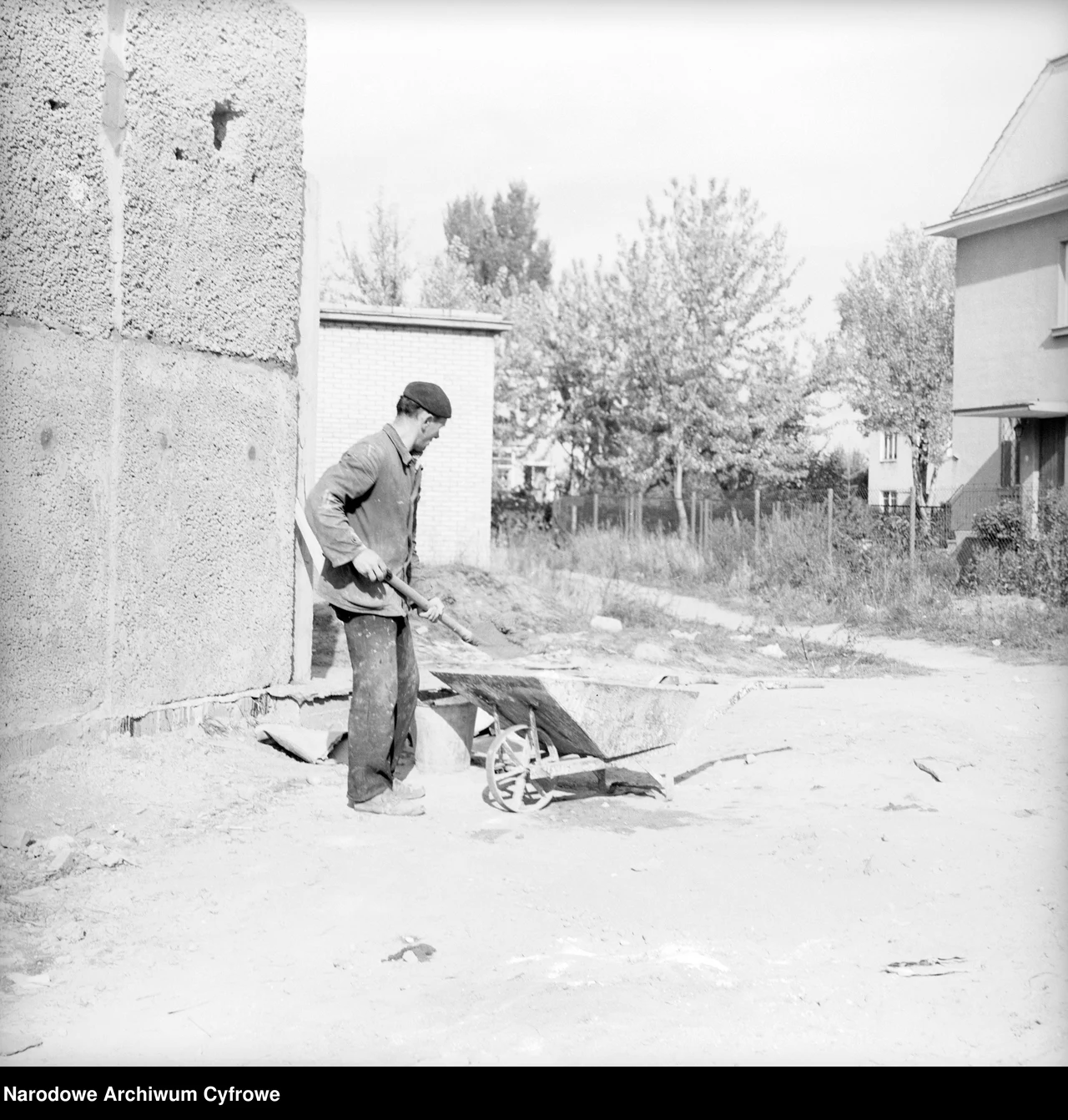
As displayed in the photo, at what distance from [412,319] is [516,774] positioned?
503 inches

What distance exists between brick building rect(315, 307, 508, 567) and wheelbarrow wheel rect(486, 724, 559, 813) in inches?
465

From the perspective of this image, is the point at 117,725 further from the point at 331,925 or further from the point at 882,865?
the point at 882,865

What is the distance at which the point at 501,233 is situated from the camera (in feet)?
182

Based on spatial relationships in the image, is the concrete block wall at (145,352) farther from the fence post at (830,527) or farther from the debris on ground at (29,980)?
the fence post at (830,527)

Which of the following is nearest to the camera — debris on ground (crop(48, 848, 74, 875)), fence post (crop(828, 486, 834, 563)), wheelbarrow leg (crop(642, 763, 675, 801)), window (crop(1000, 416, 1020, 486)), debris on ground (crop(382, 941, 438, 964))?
debris on ground (crop(382, 941, 438, 964))

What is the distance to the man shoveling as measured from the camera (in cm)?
570

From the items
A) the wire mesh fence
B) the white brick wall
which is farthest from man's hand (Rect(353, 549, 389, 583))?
the wire mesh fence

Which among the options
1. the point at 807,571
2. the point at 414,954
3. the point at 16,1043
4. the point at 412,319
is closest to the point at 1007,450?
the point at 807,571

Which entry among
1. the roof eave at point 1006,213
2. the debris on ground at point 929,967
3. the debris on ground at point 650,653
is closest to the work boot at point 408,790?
the debris on ground at point 929,967

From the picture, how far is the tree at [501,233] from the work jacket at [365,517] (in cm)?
4911

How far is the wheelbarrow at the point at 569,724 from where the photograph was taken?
5.81m

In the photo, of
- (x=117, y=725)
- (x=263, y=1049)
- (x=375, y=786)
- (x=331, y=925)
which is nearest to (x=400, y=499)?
(x=375, y=786)

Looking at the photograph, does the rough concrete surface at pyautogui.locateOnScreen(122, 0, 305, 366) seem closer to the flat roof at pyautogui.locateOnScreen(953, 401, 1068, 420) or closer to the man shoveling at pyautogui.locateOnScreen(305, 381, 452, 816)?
the man shoveling at pyautogui.locateOnScreen(305, 381, 452, 816)

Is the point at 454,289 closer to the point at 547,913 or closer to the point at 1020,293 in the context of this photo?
the point at 1020,293
